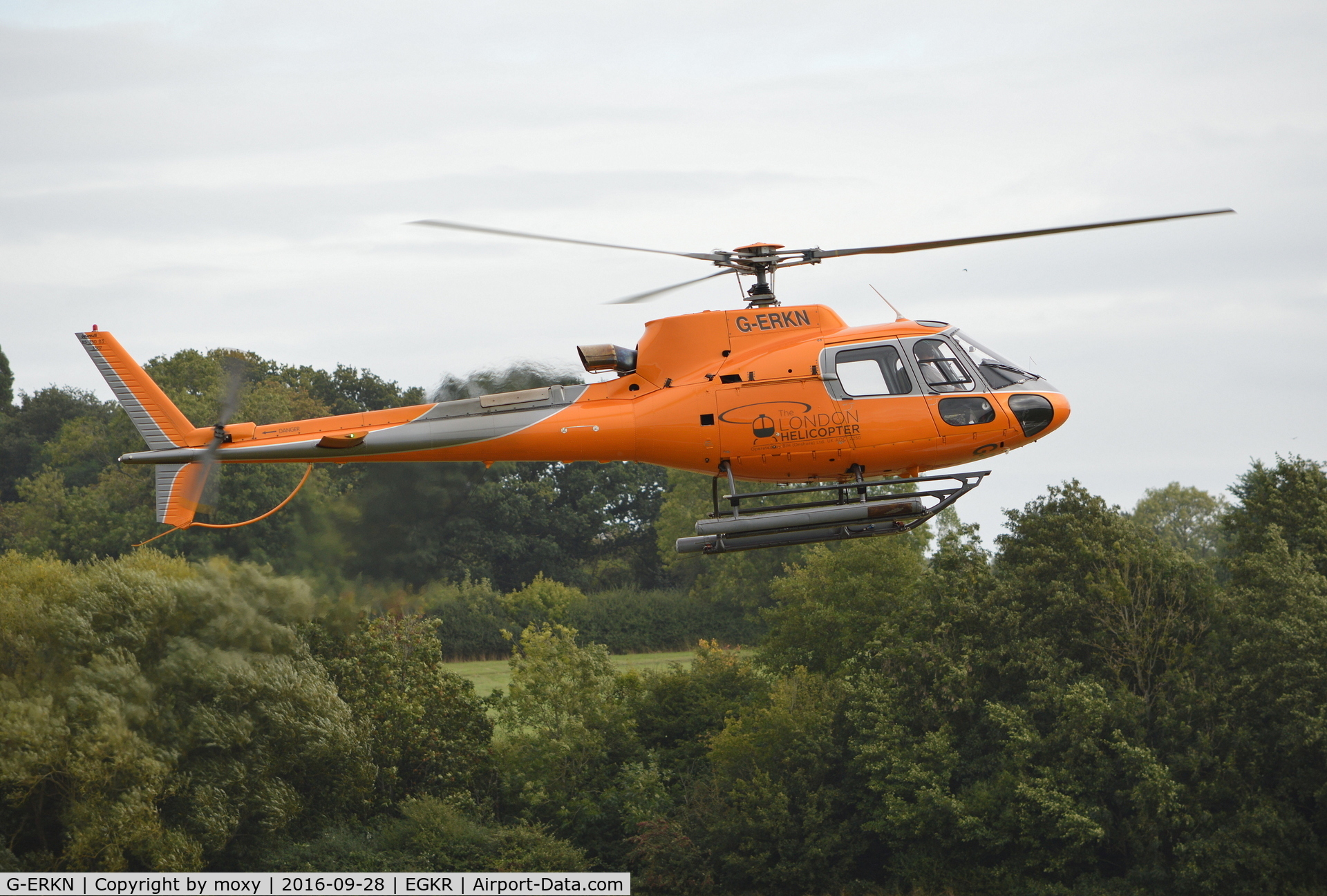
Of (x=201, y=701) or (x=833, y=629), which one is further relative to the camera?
(x=833, y=629)

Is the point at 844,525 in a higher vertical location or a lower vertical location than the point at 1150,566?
higher

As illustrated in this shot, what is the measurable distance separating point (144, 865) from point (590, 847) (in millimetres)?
14884

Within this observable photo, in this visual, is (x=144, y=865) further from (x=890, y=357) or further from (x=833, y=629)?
(x=890, y=357)

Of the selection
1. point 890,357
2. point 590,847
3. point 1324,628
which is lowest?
point 590,847

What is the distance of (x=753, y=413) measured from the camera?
1672 cm

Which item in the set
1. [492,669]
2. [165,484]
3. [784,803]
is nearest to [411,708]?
[492,669]

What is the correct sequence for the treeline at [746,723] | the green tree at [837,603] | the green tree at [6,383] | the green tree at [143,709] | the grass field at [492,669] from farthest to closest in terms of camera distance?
the green tree at [6,383] < the grass field at [492,669] < the green tree at [837,603] < the treeline at [746,723] < the green tree at [143,709]

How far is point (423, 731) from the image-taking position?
4619cm

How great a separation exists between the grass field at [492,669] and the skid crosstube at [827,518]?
36062 mm

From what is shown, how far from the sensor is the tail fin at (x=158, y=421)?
1773cm

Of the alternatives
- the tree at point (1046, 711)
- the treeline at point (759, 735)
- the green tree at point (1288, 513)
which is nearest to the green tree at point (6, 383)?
the treeline at point (759, 735)

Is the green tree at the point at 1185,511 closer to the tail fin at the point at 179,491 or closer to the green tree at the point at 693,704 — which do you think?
the green tree at the point at 693,704

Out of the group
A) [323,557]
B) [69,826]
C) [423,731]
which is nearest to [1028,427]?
[323,557]

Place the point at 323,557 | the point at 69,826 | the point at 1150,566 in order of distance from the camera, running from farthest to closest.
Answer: the point at 1150,566
the point at 69,826
the point at 323,557
